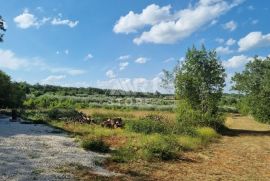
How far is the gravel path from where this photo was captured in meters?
13.2

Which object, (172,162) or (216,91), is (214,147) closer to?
(172,162)

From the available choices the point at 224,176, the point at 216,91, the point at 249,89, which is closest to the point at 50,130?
the point at 224,176

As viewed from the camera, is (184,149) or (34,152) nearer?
(34,152)

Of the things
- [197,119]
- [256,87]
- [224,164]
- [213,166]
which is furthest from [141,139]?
[256,87]

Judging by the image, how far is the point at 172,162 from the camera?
1767 cm

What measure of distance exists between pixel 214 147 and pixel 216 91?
442 inches

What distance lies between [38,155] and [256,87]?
77.9 feet

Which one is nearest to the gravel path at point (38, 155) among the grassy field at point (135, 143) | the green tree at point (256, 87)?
the grassy field at point (135, 143)

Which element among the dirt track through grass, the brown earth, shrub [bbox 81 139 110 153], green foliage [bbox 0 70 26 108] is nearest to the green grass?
shrub [bbox 81 139 110 153]

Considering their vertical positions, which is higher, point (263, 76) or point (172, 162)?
point (263, 76)

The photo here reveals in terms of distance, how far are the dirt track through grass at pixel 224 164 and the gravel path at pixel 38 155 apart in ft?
9.06

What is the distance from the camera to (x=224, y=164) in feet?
58.7

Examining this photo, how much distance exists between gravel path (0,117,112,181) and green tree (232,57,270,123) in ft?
58.8

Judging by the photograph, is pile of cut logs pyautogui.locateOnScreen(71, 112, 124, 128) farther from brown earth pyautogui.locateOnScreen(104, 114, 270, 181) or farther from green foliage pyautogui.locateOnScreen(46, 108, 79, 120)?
brown earth pyautogui.locateOnScreen(104, 114, 270, 181)
